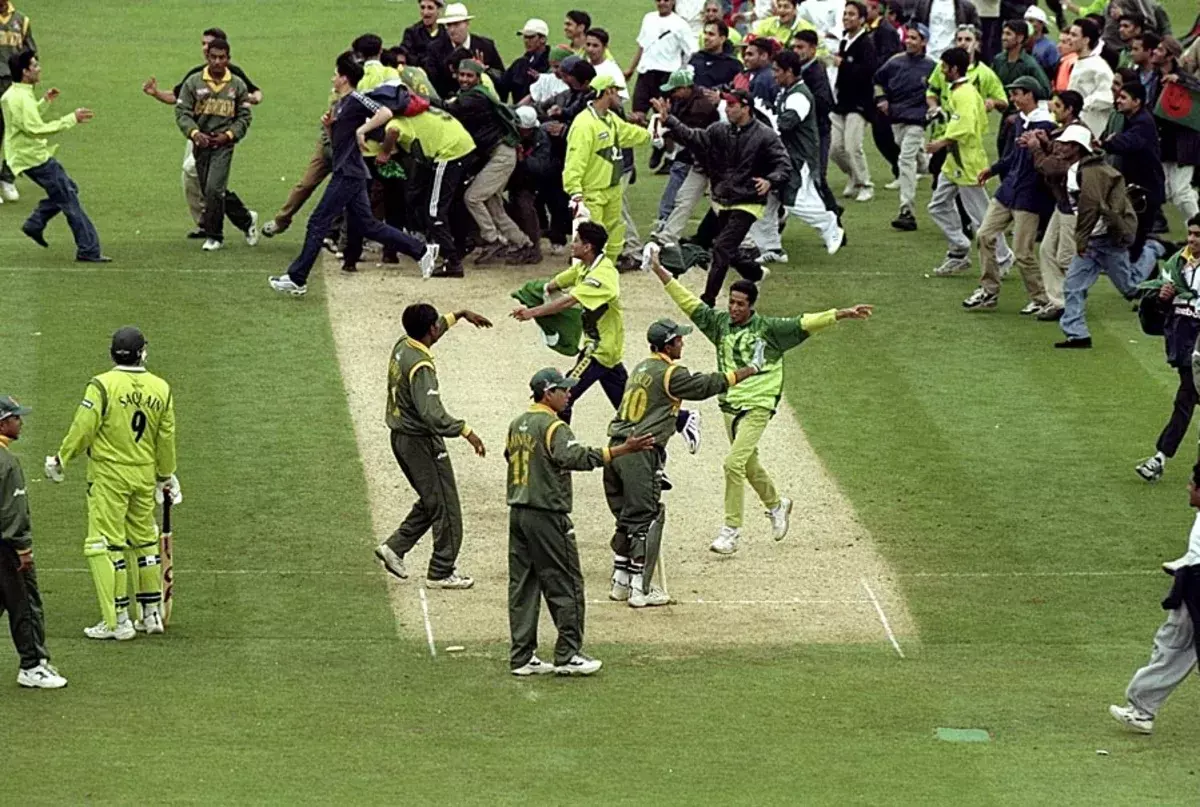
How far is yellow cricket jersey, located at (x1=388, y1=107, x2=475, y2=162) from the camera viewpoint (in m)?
21.5

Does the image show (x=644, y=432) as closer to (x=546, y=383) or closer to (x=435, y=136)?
(x=546, y=383)

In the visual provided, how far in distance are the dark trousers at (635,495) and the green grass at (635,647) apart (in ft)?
3.01

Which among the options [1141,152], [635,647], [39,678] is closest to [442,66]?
[1141,152]

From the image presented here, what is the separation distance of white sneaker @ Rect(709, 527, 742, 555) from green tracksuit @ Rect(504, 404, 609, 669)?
2462 mm

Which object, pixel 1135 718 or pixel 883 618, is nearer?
pixel 1135 718

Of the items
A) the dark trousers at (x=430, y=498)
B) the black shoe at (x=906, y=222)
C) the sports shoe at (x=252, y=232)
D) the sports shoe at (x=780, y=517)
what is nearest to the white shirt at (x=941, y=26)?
the black shoe at (x=906, y=222)

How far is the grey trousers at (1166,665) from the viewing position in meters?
12.8

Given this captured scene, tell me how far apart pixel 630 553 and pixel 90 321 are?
741 cm

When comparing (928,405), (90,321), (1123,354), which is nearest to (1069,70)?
(1123,354)

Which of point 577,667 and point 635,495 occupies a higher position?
point 635,495

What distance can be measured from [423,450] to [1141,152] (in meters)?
8.91

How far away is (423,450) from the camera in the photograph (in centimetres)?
1523

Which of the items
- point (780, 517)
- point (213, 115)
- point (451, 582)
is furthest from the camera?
point (213, 115)

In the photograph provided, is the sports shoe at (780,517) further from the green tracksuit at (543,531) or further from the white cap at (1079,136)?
the white cap at (1079,136)
